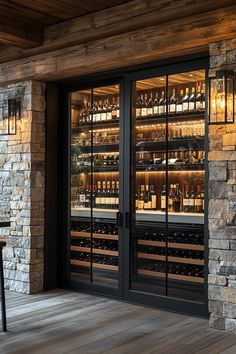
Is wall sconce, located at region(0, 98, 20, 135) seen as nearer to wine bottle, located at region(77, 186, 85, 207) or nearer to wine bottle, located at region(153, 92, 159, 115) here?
wine bottle, located at region(77, 186, 85, 207)

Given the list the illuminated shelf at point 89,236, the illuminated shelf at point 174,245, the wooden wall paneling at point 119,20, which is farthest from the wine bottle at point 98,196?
the wooden wall paneling at point 119,20

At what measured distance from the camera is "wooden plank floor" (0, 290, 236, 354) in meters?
4.07

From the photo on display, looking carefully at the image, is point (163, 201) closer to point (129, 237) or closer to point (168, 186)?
point (168, 186)

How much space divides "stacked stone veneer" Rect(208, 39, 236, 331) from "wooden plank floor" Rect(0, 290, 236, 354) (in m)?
0.27

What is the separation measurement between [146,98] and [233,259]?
2.14 metres

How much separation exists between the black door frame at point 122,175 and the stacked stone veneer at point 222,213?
12.5 inches

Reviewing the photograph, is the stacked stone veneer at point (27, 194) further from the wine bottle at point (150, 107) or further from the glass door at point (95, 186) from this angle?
the wine bottle at point (150, 107)

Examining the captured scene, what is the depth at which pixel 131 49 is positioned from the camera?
5.03m

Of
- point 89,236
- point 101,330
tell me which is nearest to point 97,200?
point 89,236

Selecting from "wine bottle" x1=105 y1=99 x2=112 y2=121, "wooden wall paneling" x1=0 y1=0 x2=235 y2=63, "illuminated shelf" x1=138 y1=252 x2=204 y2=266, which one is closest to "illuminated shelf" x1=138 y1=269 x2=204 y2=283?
"illuminated shelf" x1=138 y1=252 x2=204 y2=266

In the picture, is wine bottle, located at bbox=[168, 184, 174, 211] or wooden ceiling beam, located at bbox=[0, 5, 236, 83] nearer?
wooden ceiling beam, located at bbox=[0, 5, 236, 83]

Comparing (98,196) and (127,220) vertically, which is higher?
(98,196)

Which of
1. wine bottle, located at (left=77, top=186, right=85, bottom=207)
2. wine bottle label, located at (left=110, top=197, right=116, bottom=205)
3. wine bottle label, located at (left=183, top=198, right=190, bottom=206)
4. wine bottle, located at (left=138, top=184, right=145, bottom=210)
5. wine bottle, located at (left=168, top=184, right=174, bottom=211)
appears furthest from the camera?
wine bottle, located at (left=77, top=186, right=85, bottom=207)

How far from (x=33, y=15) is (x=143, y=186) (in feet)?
7.23
